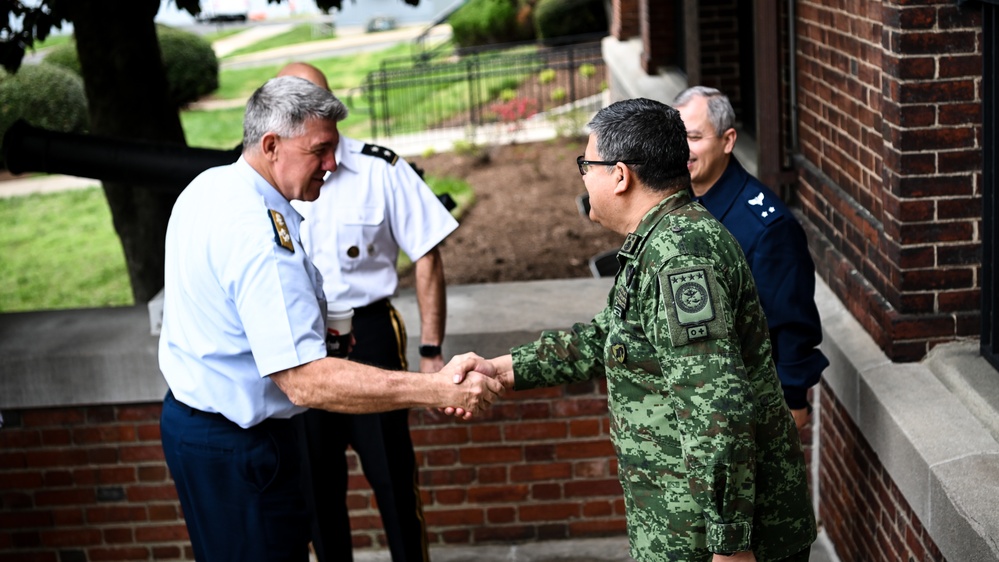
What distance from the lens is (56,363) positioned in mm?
4930

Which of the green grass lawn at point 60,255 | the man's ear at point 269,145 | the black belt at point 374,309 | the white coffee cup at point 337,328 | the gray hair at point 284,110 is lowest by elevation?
the green grass lawn at point 60,255

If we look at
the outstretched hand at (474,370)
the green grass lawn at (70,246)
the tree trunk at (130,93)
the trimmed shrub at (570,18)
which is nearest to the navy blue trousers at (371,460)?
the outstretched hand at (474,370)

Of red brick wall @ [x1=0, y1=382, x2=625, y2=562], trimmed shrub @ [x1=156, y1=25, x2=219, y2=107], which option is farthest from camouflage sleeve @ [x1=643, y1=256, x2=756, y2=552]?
trimmed shrub @ [x1=156, y1=25, x2=219, y2=107]

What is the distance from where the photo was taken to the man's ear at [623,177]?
2887mm

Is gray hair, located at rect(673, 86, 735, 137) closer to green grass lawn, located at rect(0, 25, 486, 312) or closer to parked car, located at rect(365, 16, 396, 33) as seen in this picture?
green grass lawn, located at rect(0, 25, 486, 312)

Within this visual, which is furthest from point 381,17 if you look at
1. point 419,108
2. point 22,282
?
point 22,282

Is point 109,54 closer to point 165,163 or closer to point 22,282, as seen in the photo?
point 165,163

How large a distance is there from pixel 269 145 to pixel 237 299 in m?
0.49

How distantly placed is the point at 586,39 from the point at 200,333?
1945 centimetres

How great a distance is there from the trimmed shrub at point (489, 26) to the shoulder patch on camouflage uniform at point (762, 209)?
71.9ft

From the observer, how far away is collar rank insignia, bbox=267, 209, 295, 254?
3260 millimetres

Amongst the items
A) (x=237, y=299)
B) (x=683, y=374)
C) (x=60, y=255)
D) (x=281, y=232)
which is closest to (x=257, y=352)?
(x=237, y=299)

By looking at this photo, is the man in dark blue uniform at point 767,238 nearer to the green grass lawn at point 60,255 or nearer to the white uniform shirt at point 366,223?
the white uniform shirt at point 366,223

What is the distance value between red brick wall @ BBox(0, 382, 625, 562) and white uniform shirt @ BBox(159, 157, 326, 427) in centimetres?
160
